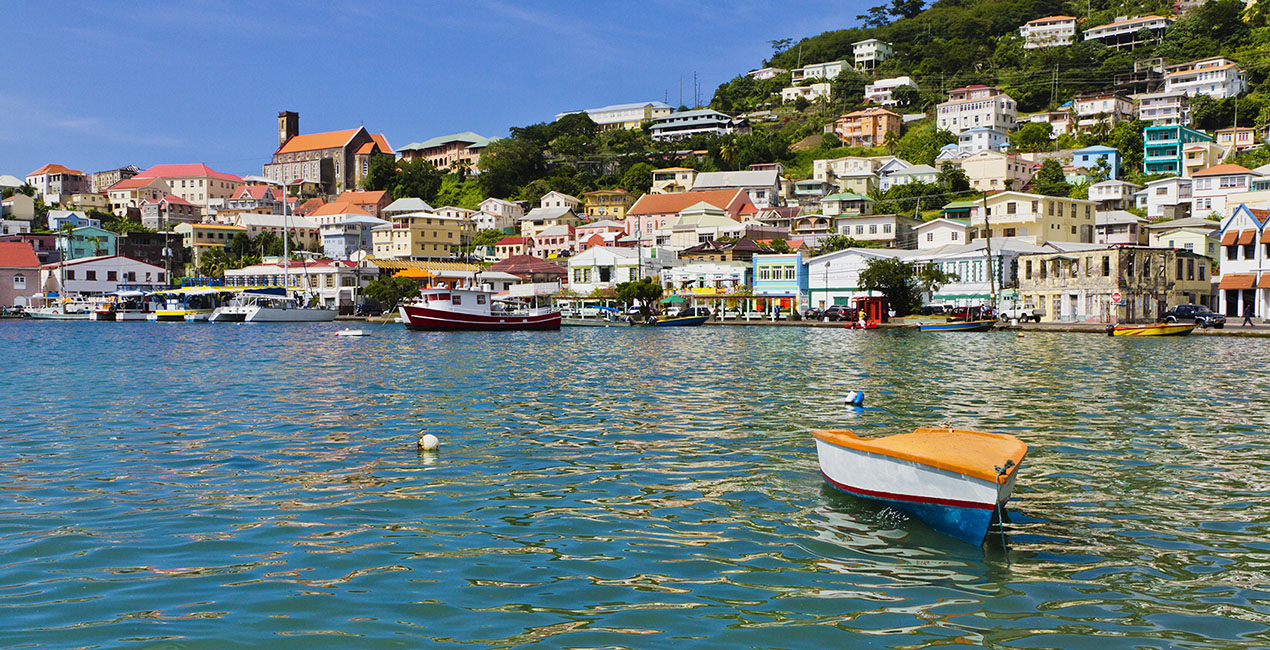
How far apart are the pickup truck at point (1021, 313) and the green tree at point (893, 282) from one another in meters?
6.13

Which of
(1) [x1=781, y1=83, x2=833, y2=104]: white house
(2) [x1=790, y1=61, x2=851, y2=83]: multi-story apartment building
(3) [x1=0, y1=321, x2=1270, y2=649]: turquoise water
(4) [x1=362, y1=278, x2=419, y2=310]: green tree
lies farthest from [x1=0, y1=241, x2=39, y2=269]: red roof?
(2) [x1=790, y1=61, x2=851, y2=83]: multi-story apartment building

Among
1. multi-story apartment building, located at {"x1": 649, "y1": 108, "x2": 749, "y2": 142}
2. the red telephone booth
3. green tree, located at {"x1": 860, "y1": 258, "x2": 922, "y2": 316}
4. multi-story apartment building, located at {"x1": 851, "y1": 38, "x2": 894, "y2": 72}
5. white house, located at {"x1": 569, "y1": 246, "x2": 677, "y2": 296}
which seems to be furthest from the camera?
multi-story apartment building, located at {"x1": 851, "y1": 38, "x2": 894, "y2": 72}

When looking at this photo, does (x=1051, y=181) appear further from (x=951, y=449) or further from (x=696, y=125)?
(x=951, y=449)

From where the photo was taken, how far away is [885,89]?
15300 centimetres

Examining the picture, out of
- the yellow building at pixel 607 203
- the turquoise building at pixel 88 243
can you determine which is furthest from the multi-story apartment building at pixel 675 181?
the turquoise building at pixel 88 243

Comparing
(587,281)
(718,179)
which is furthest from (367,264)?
(718,179)

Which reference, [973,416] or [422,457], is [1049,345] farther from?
[422,457]

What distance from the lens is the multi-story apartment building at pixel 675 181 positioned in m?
129

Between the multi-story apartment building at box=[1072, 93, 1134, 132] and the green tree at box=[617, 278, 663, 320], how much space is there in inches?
3014

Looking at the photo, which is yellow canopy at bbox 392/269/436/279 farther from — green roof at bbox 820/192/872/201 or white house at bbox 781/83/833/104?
white house at bbox 781/83/833/104

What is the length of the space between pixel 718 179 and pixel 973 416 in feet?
346

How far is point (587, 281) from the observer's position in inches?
3501

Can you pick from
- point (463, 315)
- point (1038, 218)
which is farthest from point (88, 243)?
point (1038, 218)

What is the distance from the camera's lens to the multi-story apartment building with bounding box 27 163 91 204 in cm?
16288
